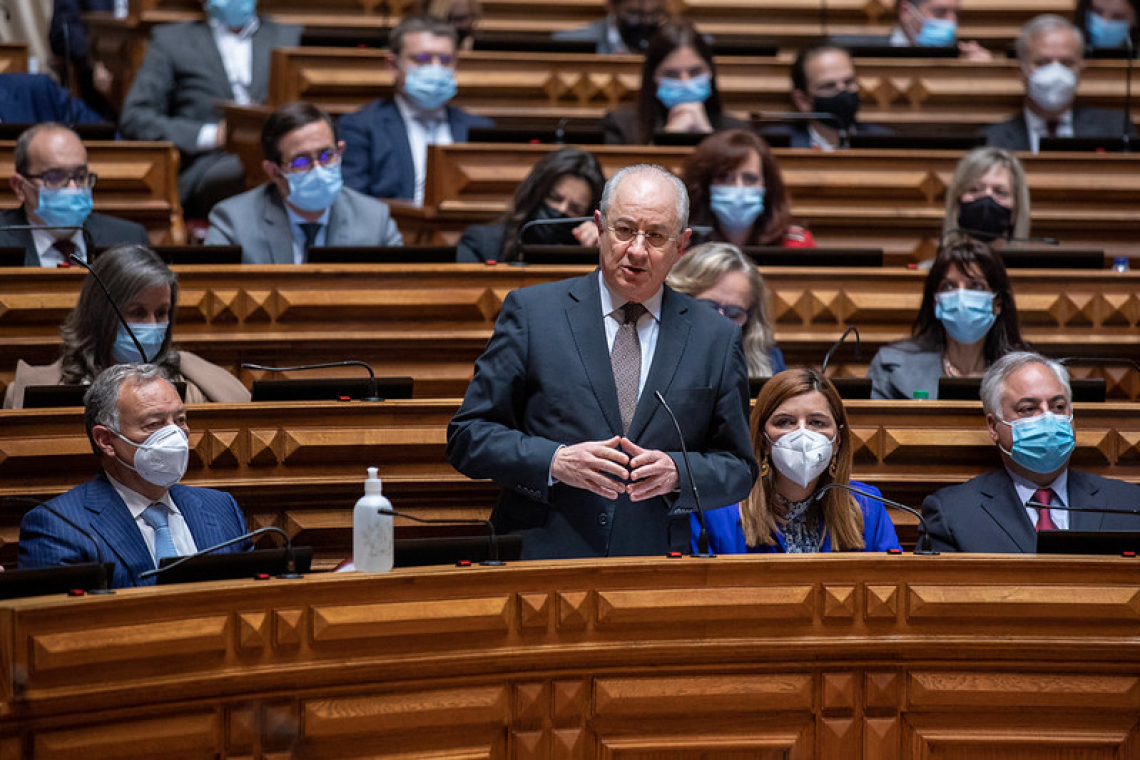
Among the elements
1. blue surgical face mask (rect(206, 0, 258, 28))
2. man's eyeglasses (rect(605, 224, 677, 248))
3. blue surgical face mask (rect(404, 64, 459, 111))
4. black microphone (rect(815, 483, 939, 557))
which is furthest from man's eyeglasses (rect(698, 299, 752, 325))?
blue surgical face mask (rect(206, 0, 258, 28))

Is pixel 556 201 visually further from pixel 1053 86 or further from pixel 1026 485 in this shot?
pixel 1053 86

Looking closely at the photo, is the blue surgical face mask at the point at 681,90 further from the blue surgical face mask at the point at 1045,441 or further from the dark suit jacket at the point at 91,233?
the blue surgical face mask at the point at 1045,441

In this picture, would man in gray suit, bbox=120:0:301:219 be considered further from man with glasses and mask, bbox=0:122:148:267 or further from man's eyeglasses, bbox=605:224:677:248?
man's eyeglasses, bbox=605:224:677:248

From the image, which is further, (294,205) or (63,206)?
(294,205)

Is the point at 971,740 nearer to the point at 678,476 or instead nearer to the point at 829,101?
the point at 678,476

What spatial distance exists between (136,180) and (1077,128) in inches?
76.6

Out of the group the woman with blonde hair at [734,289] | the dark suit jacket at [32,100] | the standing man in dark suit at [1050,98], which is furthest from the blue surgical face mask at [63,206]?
the standing man in dark suit at [1050,98]

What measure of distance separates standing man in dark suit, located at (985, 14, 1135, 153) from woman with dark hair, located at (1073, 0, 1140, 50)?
1.72 feet

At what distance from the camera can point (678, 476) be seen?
169 cm

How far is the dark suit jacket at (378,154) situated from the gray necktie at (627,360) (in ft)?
4.55

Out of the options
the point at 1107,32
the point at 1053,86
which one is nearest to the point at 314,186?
the point at 1053,86

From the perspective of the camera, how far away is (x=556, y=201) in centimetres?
263

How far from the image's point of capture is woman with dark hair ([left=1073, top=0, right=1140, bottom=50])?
3928 mm

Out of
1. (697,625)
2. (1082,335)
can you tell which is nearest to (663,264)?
(697,625)
